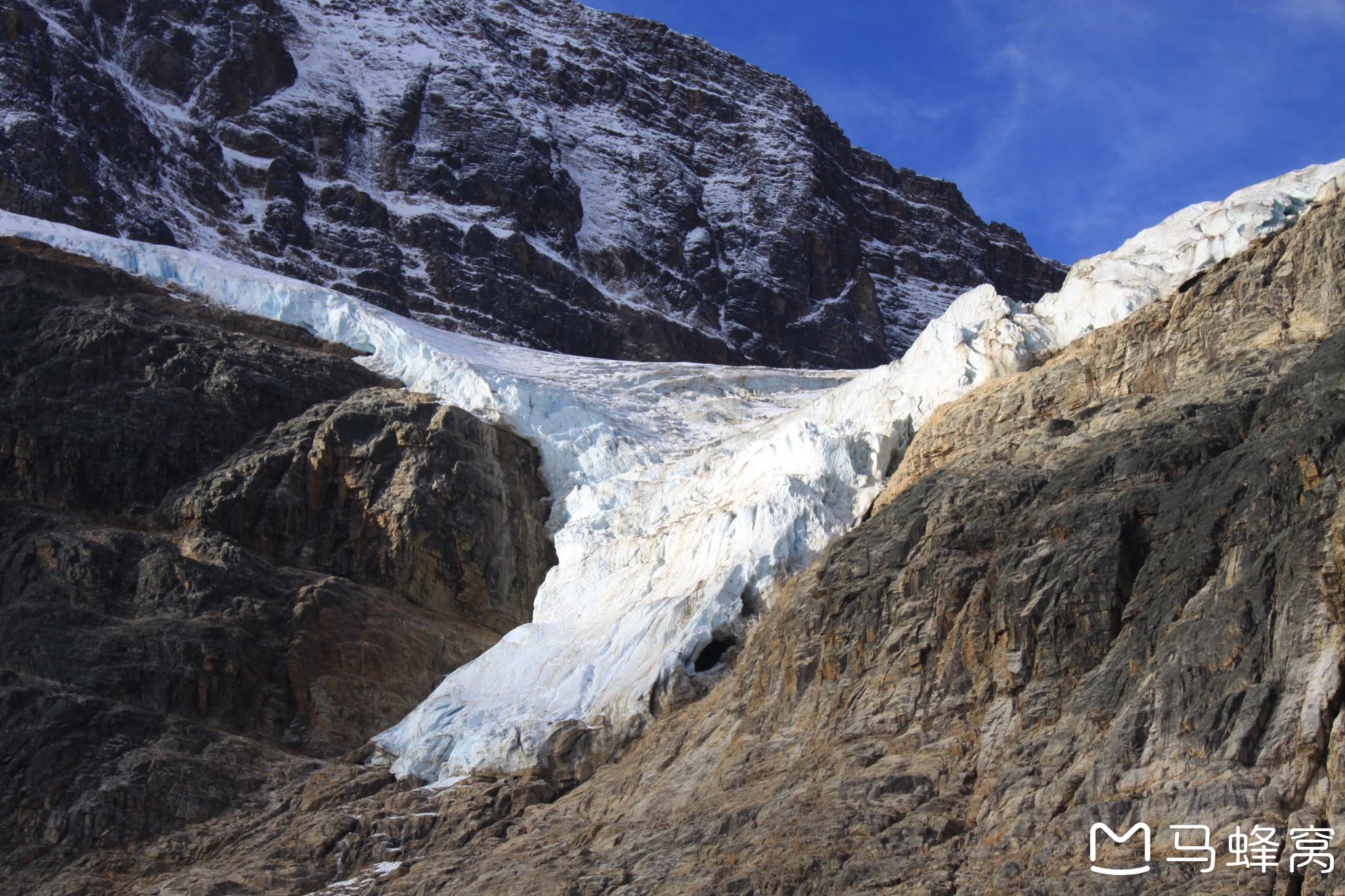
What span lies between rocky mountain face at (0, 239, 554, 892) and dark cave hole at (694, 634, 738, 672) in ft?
28.1

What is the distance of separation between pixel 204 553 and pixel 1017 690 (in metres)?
25.8

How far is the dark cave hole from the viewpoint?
3189cm

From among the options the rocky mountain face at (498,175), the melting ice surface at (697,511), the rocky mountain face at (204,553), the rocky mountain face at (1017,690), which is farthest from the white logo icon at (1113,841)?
the rocky mountain face at (498,175)

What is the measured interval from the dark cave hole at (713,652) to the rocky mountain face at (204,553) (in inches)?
337

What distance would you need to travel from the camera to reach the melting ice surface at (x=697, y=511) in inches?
1243

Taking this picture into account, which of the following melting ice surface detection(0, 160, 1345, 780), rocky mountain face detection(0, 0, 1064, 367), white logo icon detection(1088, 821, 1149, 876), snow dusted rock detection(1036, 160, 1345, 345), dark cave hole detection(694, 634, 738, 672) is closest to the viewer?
white logo icon detection(1088, 821, 1149, 876)

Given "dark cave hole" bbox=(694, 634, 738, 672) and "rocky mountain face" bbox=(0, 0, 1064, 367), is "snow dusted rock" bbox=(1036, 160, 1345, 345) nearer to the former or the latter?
"dark cave hole" bbox=(694, 634, 738, 672)

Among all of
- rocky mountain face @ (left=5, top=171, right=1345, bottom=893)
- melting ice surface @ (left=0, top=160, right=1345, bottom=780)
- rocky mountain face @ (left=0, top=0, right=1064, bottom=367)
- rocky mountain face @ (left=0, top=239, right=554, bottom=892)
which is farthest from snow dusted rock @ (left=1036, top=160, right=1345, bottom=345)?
rocky mountain face @ (left=0, top=0, right=1064, bottom=367)

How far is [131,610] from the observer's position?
3803cm

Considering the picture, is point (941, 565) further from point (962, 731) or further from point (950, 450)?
point (950, 450)

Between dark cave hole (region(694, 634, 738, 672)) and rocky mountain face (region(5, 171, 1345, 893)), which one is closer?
rocky mountain face (region(5, 171, 1345, 893))

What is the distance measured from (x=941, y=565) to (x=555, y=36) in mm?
101285

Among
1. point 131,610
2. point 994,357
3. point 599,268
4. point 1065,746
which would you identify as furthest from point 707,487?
point 599,268

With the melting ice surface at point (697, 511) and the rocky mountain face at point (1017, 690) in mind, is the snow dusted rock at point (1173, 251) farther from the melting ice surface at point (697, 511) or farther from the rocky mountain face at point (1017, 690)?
the rocky mountain face at point (1017, 690)
